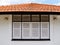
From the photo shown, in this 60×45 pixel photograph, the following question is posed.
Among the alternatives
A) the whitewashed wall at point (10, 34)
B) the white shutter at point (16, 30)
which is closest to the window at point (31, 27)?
the white shutter at point (16, 30)

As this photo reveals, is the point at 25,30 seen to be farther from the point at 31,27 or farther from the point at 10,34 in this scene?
the point at 10,34

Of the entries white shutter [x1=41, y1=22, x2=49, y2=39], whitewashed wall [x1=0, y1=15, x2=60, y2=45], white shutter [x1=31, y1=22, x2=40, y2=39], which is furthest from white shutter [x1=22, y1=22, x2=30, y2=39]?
white shutter [x1=41, y1=22, x2=49, y2=39]

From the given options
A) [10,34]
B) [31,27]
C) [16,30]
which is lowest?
[10,34]

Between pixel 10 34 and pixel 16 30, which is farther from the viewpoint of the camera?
pixel 16 30

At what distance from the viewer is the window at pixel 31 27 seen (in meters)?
12.6

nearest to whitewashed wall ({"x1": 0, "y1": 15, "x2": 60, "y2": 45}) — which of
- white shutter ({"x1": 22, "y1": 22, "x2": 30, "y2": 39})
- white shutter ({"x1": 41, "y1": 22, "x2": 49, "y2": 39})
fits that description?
white shutter ({"x1": 41, "y1": 22, "x2": 49, "y2": 39})

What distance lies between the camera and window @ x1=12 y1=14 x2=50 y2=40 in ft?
41.2

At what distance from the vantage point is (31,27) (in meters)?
12.6

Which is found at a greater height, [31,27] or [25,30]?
[31,27]

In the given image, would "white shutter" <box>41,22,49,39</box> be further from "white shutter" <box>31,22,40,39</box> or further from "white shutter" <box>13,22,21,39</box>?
"white shutter" <box>13,22,21,39</box>

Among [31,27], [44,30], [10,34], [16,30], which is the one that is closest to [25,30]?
[31,27]

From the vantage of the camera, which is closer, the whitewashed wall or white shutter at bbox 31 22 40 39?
the whitewashed wall

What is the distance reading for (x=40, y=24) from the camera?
1258 centimetres

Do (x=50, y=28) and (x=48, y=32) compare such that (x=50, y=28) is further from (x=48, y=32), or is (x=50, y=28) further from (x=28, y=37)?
(x=28, y=37)
